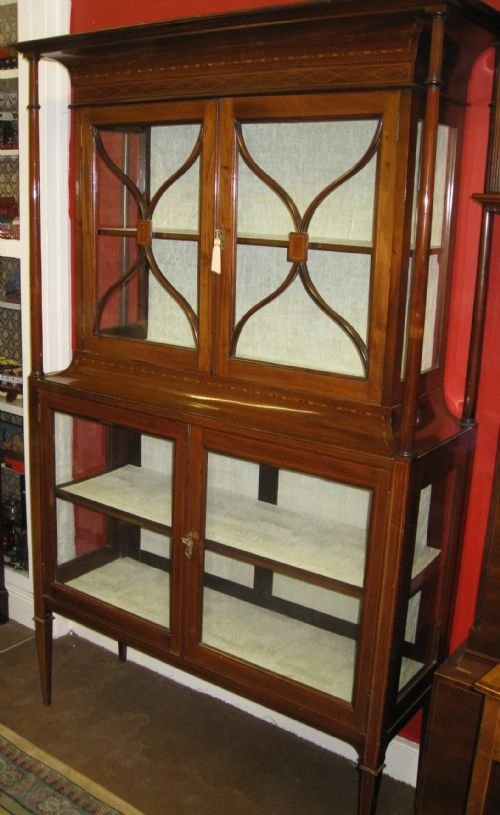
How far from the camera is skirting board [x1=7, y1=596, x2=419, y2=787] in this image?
220 centimetres

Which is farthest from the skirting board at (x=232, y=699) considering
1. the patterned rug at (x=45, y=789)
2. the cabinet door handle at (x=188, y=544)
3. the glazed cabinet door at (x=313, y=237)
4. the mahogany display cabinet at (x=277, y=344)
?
the glazed cabinet door at (x=313, y=237)

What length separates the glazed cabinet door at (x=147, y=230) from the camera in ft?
6.16

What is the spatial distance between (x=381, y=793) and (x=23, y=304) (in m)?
1.89

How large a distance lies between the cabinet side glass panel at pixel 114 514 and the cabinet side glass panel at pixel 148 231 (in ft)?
1.01

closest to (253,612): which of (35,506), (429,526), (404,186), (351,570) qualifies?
(351,570)

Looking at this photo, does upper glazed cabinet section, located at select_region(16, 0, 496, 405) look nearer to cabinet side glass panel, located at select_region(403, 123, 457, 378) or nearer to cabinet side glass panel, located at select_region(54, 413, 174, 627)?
cabinet side glass panel, located at select_region(403, 123, 457, 378)

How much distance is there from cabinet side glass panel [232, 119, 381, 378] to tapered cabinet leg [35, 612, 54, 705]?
1120mm

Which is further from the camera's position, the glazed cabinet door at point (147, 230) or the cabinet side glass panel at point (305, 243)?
the glazed cabinet door at point (147, 230)

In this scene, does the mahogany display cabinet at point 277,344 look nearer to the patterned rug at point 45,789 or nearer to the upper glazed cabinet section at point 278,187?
the upper glazed cabinet section at point 278,187

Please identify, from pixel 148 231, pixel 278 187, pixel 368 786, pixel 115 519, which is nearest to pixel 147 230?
pixel 148 231

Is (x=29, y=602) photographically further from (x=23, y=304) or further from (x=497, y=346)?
(x=497, y=346)

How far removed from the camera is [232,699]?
2520 mm

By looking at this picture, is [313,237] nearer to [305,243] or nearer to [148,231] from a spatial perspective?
[305,243]

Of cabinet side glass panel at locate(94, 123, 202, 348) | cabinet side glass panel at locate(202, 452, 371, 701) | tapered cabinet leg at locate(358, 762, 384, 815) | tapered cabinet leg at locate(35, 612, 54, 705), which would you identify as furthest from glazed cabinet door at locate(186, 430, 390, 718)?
tapered cabinet leg at locate(35, 612, 54, 705)
